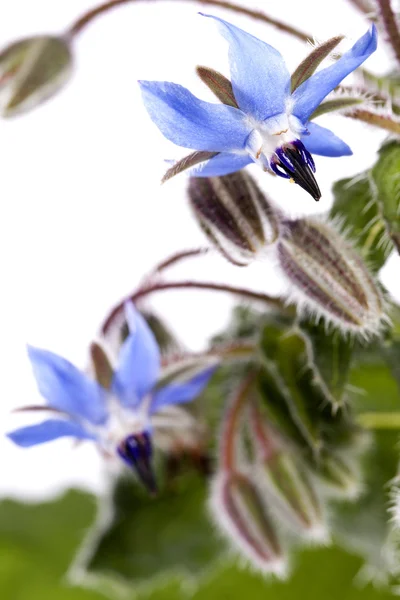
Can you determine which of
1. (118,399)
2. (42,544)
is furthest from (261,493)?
(42,544)

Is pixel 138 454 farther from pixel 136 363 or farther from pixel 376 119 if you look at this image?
pixel 376 119

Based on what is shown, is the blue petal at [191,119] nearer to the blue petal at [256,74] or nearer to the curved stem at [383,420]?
the blue petal at [256,74]

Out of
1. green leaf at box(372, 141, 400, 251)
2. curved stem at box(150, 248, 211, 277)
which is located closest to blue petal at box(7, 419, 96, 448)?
curved stem at box(150, 248, 211, 277)

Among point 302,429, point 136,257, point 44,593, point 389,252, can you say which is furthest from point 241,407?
point 136,257

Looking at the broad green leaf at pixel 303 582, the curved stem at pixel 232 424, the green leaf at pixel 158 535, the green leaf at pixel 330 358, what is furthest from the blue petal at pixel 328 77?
the broad green leaf at pixel 303 582

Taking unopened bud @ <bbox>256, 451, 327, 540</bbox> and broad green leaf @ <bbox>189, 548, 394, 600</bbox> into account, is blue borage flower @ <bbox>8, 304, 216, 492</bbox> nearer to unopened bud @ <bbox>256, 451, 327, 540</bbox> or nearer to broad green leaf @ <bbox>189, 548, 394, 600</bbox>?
unopened bud @ <bbox>256, 451, 327, 540</bbox>

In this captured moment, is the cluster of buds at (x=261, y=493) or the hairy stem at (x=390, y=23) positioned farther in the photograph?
the cluster of buds at (x=261, y=493)
